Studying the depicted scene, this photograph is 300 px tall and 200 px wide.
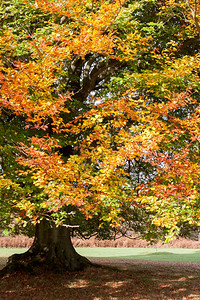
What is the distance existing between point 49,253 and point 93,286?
2627 mm

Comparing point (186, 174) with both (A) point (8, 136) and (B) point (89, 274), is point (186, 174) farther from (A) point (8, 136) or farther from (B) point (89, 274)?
(B) point (89, 274)

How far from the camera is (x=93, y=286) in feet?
44.3

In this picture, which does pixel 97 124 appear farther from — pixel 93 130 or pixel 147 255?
pixel 147 255

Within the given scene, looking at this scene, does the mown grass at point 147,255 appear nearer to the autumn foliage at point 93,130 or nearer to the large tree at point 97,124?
the large tree at point 97,124

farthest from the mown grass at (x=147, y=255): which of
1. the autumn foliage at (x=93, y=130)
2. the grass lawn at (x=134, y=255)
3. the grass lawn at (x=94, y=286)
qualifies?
the autumn foliage at (x=93, y=130)

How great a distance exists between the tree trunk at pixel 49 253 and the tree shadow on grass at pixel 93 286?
40cm

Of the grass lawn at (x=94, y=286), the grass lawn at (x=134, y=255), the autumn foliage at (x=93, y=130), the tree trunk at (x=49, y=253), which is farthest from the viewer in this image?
the grass lawn at (x=134, y=255)

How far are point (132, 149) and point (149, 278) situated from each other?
9691mm

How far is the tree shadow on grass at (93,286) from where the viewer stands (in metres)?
12.0

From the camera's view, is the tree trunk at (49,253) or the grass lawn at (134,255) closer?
the tree trunk at (49,253)

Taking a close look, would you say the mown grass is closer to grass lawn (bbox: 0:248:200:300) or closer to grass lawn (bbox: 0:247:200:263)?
grass lawn (bbox: 0:247:200:263)

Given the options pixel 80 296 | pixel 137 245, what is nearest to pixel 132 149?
pixel 80 296

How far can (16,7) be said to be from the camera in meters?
11.9

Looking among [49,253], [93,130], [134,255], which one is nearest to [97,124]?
[93,130]
